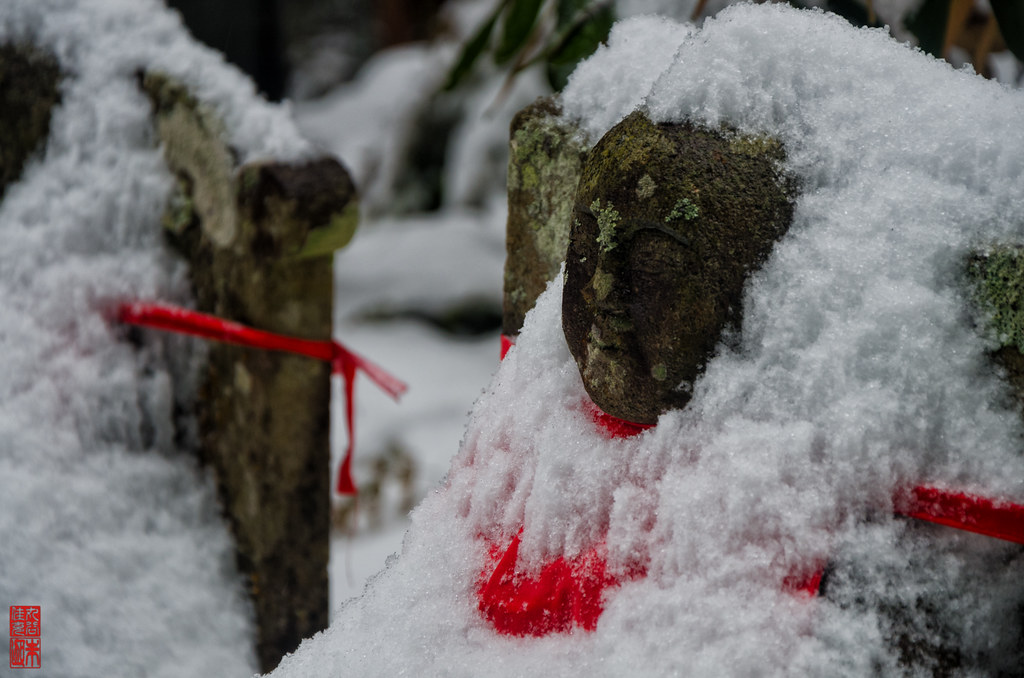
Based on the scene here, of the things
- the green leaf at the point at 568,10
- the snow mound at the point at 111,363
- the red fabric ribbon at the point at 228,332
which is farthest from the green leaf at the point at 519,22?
the red fabric ribbon at the point at 228,332

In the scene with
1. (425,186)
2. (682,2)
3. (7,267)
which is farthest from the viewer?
(425,186)

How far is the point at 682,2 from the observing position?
937 millimetres

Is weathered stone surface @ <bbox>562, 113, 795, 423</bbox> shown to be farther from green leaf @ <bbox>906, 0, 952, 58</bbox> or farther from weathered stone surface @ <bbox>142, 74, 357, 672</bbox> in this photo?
green leaf @ <bbox>906, 0, 952, 58</bbox>

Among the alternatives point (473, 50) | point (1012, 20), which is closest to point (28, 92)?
point (473, 50)

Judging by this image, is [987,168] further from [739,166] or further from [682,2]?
[682,2]

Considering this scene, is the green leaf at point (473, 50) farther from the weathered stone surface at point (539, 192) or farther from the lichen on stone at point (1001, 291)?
the lichen on stone at point (1001, 291)

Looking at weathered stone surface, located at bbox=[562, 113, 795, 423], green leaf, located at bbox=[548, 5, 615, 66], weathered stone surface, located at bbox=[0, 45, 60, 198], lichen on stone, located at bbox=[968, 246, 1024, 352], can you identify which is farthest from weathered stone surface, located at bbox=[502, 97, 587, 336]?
weathered stone surface, located at bbox=[0, 45, 60, 198]

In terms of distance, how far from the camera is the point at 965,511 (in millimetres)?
337

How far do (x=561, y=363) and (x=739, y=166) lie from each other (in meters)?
0.13

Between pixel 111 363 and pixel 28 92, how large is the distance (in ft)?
0.90

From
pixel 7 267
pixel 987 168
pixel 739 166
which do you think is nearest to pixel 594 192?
pixel 739 166

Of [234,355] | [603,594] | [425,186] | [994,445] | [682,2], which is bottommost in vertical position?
[425,186]

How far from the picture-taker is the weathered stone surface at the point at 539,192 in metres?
0.50

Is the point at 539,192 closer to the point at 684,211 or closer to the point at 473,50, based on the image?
the point at 684,211
